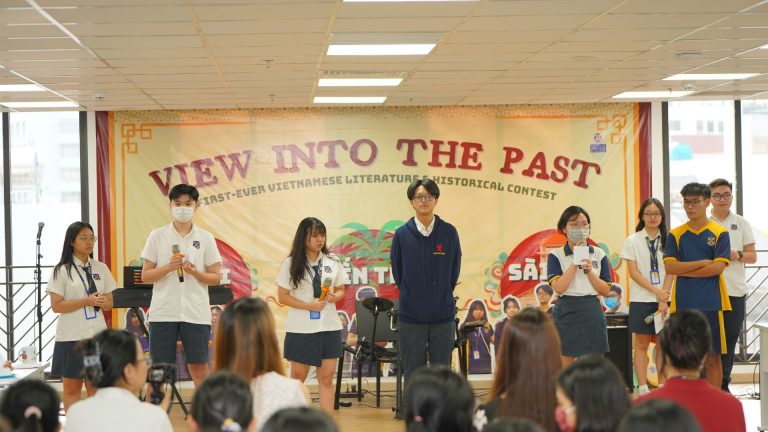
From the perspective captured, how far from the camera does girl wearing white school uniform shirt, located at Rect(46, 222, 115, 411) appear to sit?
6008mm

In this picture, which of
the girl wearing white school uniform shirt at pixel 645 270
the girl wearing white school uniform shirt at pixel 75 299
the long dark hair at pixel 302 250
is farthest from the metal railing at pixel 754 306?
the girl wearing white school uniform shirt at pixel 75 299

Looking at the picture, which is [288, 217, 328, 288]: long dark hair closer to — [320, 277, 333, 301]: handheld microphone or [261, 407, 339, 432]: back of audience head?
[320, 277, 333, 301]: handheld microphone

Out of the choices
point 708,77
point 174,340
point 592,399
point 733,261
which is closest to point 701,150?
point 708,77

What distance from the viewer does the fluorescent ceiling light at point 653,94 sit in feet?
27.8

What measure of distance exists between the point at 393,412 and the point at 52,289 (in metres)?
3.00

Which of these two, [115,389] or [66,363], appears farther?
[66,363]

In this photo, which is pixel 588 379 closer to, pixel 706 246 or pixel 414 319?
pixel 414 319

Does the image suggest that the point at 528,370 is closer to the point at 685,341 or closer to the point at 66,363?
the point at 685,341

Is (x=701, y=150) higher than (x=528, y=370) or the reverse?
higher

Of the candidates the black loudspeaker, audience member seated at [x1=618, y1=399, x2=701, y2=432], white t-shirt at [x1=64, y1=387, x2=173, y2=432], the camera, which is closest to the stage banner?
the black loudspeaker

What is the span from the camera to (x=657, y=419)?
2.31m

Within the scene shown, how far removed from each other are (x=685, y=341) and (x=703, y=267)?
2966 mm

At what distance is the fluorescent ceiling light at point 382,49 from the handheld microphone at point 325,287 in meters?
1.57

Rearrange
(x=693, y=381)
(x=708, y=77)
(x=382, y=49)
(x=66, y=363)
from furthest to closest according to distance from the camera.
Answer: (x=708, y=77) < (x=382, y=49) < (x=66, y=363) < (x=693, y=381)
